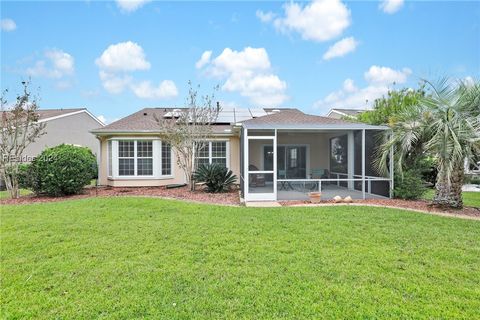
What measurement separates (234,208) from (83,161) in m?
7.91

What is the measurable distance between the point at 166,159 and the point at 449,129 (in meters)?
12.8

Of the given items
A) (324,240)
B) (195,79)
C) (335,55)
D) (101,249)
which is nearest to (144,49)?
(195,79)

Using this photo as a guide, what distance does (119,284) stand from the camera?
13.9 ft

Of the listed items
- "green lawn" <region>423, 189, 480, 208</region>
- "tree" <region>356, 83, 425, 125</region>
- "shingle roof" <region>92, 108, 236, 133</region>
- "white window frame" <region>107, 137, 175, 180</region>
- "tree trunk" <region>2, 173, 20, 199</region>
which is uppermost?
"tree" <region>356, 83, 425, 125</region>

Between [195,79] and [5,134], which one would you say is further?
[195,79]

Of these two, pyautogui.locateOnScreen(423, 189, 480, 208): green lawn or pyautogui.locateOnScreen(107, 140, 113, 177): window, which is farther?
pyautogui.locateOnScreen(107, 140, 113, 177): window

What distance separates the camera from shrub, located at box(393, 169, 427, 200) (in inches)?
453

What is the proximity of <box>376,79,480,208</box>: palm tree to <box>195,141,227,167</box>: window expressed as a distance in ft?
30.1

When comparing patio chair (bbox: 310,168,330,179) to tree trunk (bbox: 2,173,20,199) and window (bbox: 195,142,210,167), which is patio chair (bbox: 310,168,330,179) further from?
tree trunk (bbox: 2,173,20,199)

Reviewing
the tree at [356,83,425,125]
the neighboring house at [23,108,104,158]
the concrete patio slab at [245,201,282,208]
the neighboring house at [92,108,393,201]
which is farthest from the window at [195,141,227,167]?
the neighboring house at [23,108,104,158]

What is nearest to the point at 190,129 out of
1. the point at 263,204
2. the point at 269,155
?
the point at 269,155

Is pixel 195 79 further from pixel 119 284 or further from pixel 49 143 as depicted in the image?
pixel 49 143

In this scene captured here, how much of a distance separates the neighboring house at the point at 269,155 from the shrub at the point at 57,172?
2.75 meters

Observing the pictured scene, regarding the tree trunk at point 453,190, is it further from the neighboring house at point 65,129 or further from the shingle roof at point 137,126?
the neighboring house at point 65,129
